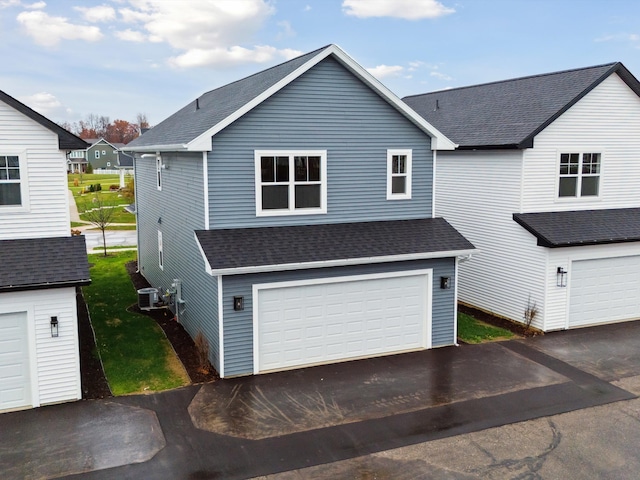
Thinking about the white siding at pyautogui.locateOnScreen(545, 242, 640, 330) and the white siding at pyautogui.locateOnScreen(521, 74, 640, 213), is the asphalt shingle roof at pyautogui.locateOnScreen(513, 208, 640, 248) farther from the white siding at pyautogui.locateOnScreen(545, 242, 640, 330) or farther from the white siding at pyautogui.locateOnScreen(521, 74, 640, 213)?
the white siding at pyautogui.locateOnScreen(545, 242, 640, 330)

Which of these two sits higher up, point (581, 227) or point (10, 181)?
point (10, 181)

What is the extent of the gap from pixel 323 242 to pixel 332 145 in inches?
98.5

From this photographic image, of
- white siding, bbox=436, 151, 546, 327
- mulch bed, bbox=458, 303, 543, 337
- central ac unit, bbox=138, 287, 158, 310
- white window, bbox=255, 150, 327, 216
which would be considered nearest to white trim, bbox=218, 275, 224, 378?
white window, bbox=255, 150, 327, 216

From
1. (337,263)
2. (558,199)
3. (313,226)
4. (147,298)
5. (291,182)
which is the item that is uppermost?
(291,182)

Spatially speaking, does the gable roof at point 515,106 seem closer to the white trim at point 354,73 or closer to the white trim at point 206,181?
the white trim at point 354,73

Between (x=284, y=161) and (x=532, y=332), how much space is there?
8.53 meters

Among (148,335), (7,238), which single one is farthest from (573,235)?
(7,238)

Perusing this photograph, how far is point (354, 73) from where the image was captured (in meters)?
13.5

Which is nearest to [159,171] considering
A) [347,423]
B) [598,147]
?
[347,423]

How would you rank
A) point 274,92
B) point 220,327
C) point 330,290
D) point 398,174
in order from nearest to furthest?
1. point 220,327
2. point 274,92
3. point 330,290
4. point 398,174

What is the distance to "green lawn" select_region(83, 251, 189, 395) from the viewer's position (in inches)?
470

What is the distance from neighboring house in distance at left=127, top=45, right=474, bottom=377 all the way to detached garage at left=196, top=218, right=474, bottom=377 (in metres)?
0.03

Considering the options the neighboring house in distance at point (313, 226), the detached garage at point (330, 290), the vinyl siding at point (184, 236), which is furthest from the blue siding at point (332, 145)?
the vinyl siding at point (184, 236)

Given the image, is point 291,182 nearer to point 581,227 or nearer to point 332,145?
point 332,145
